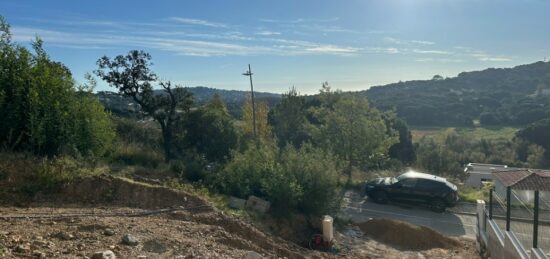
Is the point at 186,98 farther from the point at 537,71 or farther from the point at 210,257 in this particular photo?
the point at 537,71

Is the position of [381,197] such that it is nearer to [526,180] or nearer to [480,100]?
[526,180]

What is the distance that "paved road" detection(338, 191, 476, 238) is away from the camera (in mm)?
14914

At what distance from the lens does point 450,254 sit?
38.7 ft

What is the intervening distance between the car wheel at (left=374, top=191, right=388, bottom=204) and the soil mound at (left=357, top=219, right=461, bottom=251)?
4.62 meters

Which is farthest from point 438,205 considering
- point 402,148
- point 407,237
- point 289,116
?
Result: point 402,148

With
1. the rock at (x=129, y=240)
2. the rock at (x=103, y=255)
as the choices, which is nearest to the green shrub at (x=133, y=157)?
the rock at (x=129, y=240)

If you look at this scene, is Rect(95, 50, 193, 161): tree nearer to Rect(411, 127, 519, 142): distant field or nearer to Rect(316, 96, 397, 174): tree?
Rect(316, 96, 397, 174): tree

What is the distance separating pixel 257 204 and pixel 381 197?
8229mm

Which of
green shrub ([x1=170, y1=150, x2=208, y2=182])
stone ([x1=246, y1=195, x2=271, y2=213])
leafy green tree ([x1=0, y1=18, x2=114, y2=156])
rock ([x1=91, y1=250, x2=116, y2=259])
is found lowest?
stone ([x1=246, y1=195, x2=271, y2=213])

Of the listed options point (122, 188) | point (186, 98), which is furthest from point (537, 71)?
point (122, 188)

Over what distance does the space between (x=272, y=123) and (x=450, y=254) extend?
93.3ft

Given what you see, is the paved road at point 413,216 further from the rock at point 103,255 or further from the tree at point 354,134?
the rock at point 103,255

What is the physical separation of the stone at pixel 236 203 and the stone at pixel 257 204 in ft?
0.47

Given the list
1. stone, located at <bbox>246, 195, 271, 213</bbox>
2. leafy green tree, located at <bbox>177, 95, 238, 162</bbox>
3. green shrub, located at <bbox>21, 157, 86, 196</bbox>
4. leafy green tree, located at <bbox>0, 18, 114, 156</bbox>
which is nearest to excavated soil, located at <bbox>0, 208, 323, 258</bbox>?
green shrub, located at <bbox>21, 157, 86, 196</bbox>
